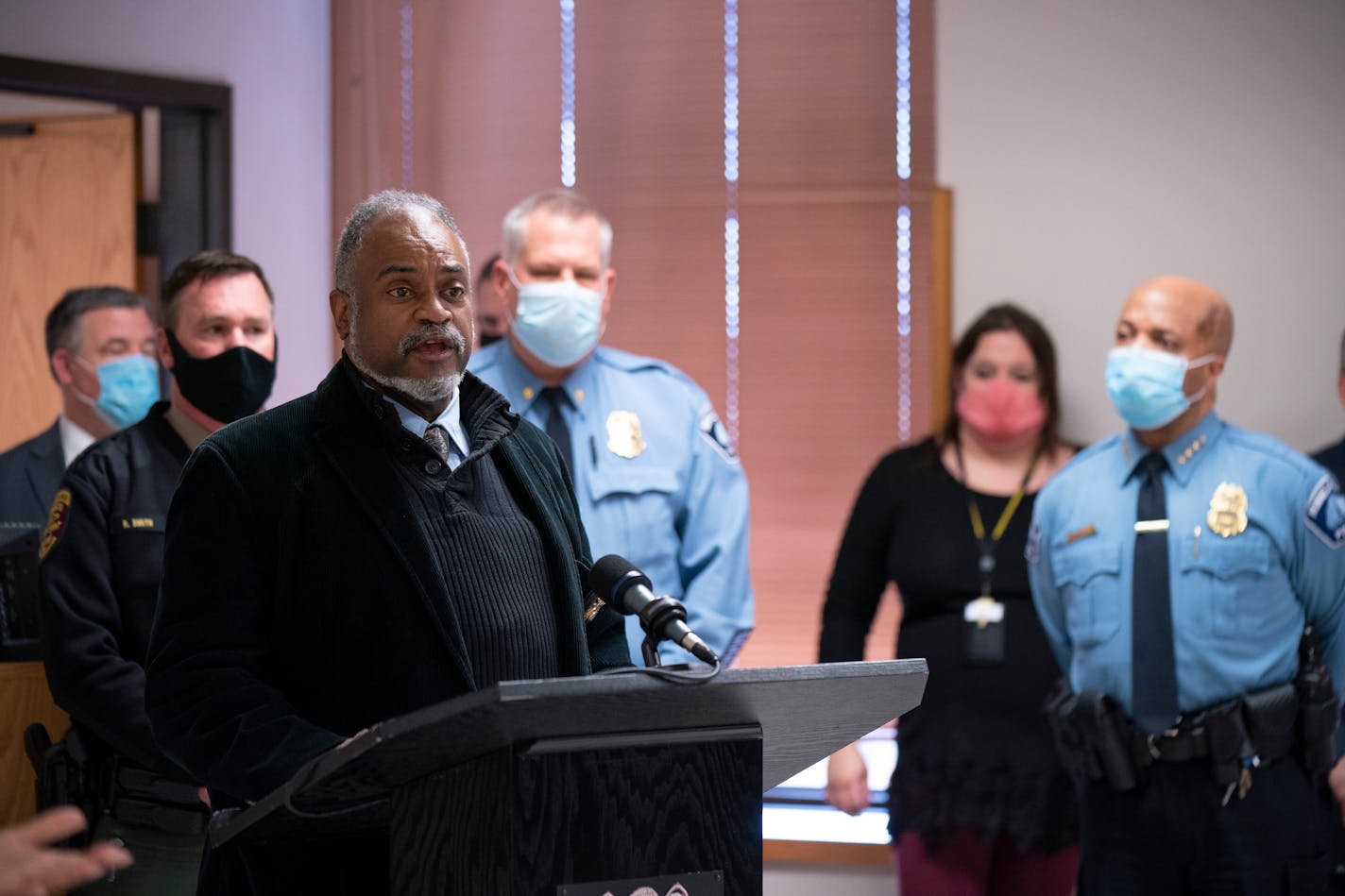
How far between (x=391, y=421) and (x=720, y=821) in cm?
67

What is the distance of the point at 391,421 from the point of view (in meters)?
1.98

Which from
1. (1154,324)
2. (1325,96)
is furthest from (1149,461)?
(1325,96)

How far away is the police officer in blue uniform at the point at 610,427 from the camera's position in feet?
11.0

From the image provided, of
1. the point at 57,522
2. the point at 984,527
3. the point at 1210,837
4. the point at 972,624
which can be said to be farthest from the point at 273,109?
the point at 1210,837

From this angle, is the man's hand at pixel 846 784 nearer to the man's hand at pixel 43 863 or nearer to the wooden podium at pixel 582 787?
the wooden podium at pixel 582 787

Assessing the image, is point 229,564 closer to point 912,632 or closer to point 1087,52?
point 912,632

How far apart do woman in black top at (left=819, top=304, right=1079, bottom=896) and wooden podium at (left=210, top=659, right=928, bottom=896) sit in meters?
1.95

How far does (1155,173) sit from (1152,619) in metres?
1.46

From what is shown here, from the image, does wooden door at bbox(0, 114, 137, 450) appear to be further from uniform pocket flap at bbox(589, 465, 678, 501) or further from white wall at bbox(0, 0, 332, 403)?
uniform pocket flap at bbox(589, 465, 678, 501)

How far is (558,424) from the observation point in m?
3.44

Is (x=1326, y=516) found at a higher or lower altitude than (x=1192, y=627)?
higher

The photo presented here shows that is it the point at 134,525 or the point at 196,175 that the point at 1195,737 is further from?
the point at 196,175

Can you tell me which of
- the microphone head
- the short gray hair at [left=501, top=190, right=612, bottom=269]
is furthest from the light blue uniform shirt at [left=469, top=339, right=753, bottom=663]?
the microphone head

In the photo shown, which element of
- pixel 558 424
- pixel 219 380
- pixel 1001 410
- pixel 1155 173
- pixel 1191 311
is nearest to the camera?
pixel 219 380
